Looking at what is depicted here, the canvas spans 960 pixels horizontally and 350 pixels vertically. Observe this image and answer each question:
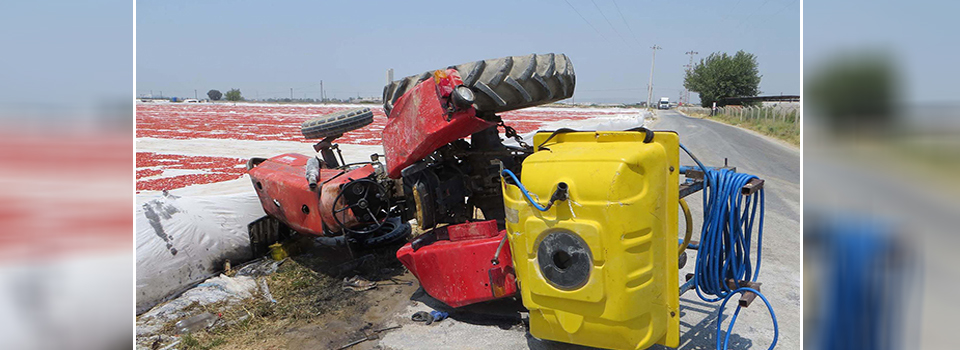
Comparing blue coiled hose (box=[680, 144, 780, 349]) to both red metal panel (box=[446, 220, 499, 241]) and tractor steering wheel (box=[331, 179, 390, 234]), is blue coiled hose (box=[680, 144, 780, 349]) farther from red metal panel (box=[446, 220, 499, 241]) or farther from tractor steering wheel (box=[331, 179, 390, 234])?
tractor steering wheel (box=[331, 179, 390, 234])

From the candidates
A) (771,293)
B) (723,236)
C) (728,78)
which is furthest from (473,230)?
(728,78)

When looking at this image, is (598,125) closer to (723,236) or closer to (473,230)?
(473,230)

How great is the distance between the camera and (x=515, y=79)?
455cm

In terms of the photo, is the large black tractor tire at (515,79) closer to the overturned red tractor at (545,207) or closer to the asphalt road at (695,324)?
the overturned red tractor at (545,207)

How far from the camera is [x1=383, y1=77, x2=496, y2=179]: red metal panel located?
468cm

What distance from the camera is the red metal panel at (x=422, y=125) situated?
15.3 ft

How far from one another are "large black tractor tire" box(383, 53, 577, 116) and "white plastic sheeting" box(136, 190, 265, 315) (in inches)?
131

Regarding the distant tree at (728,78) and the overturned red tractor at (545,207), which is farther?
the distant tree at (728,78)

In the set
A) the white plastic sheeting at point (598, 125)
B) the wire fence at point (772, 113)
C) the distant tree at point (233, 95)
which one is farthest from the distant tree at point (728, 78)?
the distant tree at point (233, 95)

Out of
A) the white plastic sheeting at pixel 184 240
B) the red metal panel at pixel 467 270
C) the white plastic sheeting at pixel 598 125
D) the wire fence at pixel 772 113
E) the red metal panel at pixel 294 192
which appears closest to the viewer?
the wire fence at pixel 772 113

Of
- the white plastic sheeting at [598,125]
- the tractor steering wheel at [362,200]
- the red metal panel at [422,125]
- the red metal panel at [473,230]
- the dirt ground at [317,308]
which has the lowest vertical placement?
the dirt ground at [317,308]

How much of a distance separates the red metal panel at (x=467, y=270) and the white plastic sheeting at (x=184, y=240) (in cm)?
259

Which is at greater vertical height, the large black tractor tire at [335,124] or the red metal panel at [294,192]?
the large black tractor tire at [335,124]
